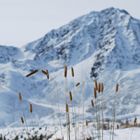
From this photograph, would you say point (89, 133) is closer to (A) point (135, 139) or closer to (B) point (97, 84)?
(A) point (135, 139)

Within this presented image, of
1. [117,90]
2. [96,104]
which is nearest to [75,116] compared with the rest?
[96,104]

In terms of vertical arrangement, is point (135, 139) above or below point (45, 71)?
below

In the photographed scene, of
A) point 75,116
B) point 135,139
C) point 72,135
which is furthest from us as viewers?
point 72,135

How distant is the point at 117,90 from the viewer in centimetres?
669

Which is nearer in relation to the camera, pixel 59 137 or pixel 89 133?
pixel 89 133

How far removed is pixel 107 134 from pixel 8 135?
8873 millimetres

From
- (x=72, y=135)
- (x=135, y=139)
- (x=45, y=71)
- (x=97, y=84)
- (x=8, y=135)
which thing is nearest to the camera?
(x=45, y=71)

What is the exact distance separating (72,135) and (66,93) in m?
2.72

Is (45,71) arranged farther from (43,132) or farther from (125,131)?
(43,132)

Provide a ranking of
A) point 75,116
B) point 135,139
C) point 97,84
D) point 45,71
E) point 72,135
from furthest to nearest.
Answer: point 72,135
point 135,139
point 75,116
point 97,84
point 45,71

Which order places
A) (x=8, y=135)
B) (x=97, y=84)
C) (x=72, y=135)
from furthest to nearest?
(x=8, y=135)
(x=72, y=135)
(x=97, y=84)

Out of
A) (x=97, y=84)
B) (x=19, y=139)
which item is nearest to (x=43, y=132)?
(x=19, y=139)

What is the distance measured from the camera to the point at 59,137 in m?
10.2

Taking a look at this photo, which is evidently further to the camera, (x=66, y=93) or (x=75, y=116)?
(x=75, y=116)
